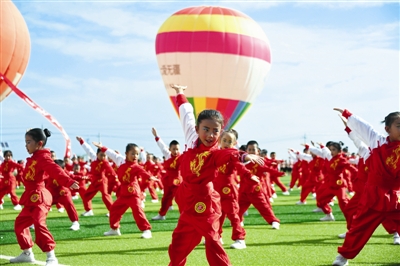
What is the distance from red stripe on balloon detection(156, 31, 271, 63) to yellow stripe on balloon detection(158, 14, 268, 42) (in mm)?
219

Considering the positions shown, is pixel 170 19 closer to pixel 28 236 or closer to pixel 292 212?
pixel 292 212

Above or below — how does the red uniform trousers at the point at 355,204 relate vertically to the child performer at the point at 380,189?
below

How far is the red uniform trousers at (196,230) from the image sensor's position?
565 cm

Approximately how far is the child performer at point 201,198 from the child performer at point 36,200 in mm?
2256

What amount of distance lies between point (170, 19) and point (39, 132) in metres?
19.6

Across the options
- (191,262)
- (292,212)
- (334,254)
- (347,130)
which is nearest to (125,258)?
(191,262)

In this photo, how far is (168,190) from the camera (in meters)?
14.6

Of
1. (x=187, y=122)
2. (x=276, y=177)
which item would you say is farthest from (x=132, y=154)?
(x=276, y=177)

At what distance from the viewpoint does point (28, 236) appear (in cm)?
789

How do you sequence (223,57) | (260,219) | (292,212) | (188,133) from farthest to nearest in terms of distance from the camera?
1. (223,57)
2. (292,212)
3. (260,219)
4. (188,133)

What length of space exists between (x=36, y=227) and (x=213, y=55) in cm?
1838

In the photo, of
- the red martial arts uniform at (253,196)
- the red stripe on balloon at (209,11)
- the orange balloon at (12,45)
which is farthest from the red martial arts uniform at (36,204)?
the red stripe on balloon at (209,11)

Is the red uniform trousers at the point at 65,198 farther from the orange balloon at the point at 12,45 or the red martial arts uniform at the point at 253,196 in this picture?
the orange balloon at the point at 12,45

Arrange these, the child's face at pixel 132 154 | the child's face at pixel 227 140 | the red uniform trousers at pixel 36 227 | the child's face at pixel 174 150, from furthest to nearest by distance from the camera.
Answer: the child's face at pixel 174 150 → the child's face at pixel 132 154 → the child's face at pixel 227 140 → the red uniform trousers at pixel 36 227
